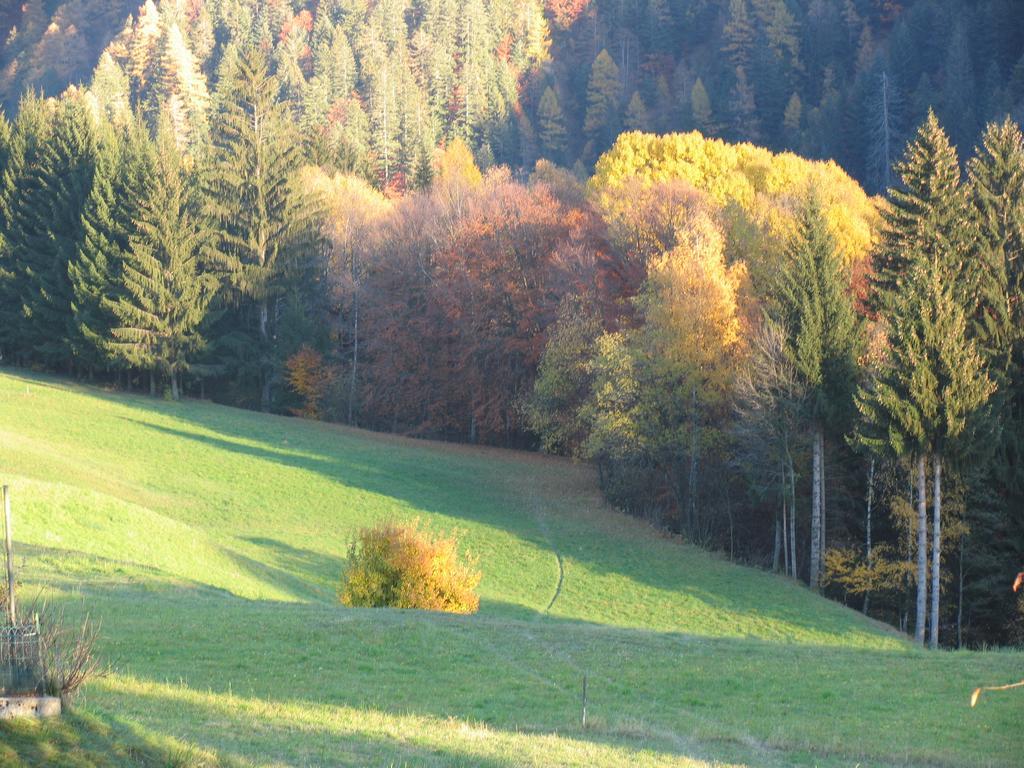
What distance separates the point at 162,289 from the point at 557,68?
284 ft

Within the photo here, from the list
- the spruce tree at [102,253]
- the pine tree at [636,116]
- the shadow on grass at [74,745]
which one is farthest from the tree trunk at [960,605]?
the pine tree at [636,116]

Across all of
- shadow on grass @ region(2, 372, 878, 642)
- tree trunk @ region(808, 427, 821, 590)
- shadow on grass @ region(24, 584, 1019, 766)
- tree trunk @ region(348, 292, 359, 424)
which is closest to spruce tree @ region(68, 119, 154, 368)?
shadow on grass @ region(2, 372, 878, 642)

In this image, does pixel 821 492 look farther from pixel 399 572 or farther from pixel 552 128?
pixel 552 128

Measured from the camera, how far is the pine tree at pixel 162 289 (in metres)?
58.2

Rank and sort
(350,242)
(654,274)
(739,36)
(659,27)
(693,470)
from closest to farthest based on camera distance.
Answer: (693,470) < (654,274) < (350,242) < (739,36) < (659,27)

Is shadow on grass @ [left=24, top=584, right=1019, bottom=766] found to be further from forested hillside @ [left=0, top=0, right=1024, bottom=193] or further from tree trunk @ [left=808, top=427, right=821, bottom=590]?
forested hillside @ [left=0, top=0, right=1024, bottom=193]

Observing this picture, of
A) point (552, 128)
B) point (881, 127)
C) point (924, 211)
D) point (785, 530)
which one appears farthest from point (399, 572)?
point (552, 128)

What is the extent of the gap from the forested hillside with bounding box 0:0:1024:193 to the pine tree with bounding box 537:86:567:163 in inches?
9.4

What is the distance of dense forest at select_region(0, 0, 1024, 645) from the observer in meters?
36.2

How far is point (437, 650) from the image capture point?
19953 millimetres

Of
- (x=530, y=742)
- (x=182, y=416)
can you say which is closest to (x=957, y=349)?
(x=530, y=742)

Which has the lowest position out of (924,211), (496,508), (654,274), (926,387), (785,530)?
(496,508)

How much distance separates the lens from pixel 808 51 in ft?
351

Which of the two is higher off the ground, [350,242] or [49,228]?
[350,242]
